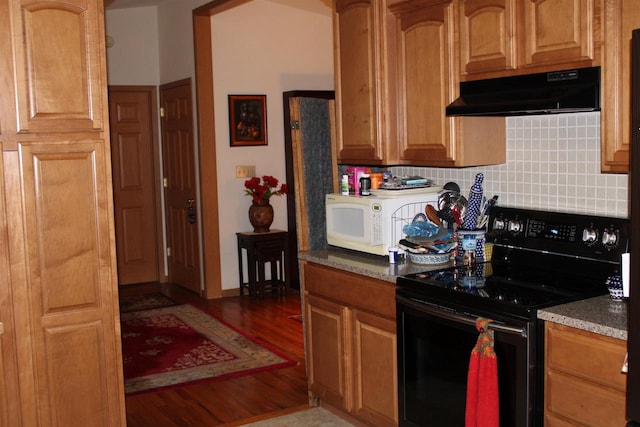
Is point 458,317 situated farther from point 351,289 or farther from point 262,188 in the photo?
point 262,188

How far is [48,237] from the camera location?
308 centimetres

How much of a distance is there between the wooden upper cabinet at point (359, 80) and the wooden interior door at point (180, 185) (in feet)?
10.4

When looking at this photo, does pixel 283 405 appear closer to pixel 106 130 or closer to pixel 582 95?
pixel 106 130

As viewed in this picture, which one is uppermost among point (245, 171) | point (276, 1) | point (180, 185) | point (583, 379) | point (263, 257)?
point (276, 1)

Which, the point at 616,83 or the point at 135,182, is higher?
the point at 616,83

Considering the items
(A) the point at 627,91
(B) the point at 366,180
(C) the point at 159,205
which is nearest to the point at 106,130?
(B) the point at 366,180

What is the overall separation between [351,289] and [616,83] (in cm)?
158

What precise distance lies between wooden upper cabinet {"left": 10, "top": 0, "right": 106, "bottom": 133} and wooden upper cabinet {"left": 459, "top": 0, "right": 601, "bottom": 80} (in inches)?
63.0

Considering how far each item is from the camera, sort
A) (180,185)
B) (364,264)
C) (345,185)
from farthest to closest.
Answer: (180,185) → (345,185) → (364,264)

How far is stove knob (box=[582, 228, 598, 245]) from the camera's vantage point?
308 cm

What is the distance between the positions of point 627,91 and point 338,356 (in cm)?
194

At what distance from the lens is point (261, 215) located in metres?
6.85

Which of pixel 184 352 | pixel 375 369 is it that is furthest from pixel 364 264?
pixel 184 352

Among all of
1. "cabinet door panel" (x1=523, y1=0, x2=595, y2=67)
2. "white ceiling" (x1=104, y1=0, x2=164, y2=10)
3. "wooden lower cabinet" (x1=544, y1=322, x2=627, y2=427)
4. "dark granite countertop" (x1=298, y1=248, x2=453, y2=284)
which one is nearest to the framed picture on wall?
"white ceiling" (x1=104, y1=0, x2=164, y2=10)
